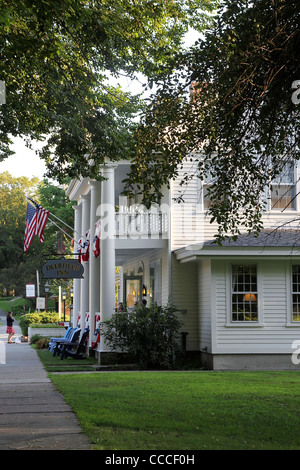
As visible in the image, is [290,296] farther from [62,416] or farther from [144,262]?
[62,416]

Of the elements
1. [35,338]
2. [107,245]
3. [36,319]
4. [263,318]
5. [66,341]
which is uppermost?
[107,245]

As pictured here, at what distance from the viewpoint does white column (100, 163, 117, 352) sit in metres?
20.5

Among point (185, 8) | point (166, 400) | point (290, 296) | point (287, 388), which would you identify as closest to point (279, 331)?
point (290, 296)

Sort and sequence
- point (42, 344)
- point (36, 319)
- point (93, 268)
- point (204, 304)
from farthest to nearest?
point (36, 319), point (42, 344), point (93, 268), point (204, 304)

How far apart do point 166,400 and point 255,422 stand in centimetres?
251

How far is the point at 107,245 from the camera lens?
2070 centimetres

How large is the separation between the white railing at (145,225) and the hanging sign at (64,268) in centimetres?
171

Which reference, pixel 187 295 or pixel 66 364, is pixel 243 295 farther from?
pixel 66 364

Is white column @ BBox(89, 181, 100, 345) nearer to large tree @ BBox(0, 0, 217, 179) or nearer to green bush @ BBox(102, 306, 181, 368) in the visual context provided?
green bush @ BBox(102, 306, 181, 368)

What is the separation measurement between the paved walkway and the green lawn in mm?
210

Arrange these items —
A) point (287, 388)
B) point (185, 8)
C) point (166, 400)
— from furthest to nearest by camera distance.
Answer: point (287, 388)
point (185, 8)
point (166, 400)

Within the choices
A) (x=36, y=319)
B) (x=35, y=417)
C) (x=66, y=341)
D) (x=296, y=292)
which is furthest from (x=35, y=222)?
(x=35, y=417)

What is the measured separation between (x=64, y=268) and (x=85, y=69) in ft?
32.1

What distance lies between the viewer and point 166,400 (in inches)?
444
